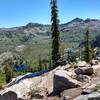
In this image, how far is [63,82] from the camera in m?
22.8

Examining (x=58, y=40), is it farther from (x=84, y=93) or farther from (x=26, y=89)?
(x=84, y=93)

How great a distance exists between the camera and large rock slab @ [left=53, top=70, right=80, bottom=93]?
73.8 feet

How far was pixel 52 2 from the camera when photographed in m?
72.4

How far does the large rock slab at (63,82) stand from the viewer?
73.8 feet

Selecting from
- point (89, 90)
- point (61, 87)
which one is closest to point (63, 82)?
point (61, 87)

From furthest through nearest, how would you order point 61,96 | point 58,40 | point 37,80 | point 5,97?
point 58,40 → point 37,80 → point 5,97 → point 61,96

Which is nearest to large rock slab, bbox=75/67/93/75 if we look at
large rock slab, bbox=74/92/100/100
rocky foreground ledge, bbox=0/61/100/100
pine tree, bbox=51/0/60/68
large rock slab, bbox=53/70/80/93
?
rocky foreground ledge, bbox=0/61/100/100

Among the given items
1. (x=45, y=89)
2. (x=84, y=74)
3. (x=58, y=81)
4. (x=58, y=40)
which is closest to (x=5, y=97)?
(x=45, y=89)

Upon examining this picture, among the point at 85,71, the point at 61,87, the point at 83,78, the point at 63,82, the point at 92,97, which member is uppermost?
the point at 85,71

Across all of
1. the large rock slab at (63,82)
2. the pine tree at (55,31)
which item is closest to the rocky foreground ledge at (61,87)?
the large rock slab at (63,82)

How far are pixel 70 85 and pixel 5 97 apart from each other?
630 cm

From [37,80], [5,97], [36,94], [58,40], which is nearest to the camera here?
[36,94]

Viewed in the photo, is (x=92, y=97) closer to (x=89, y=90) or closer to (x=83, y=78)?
(x=89, y=90)

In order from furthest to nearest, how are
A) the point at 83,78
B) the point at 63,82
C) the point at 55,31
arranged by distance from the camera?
the point at 55,31 → the point at 83,78 → the point at 63,82
